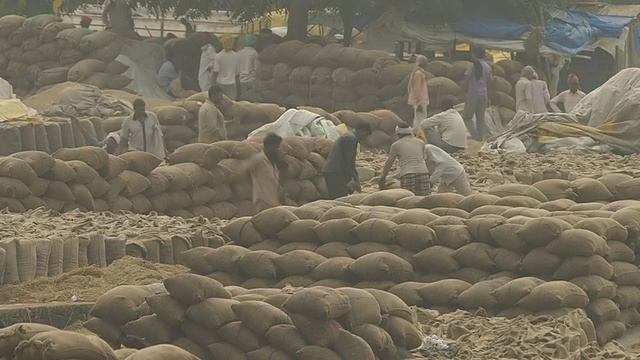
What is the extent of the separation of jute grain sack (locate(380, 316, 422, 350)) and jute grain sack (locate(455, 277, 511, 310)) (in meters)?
1.69

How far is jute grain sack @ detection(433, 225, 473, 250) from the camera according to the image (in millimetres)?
13367

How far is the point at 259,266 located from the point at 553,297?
220 centimetres

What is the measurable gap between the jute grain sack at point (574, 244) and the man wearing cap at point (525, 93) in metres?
14.1

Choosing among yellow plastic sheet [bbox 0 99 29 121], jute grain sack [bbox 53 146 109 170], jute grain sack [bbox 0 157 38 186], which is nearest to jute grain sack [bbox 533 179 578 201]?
jute grain sack [bbox 53 146 109 170]

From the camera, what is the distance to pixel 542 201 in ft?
A: 50.6

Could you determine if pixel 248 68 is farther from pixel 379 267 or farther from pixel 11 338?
pixel 11 338

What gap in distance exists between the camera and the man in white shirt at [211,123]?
68.3 ft

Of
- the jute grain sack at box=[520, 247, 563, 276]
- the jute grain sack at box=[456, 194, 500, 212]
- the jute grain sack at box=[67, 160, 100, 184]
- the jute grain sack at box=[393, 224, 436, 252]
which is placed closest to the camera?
the jute grain sack at box=[520, 247, 563, 276]

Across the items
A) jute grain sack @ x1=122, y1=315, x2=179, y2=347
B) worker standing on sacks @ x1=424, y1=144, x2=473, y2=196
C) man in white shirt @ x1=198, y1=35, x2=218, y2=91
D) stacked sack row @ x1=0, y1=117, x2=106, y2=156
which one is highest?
jute grain sack @ x1=122, y1=315, x2=179, y2=347

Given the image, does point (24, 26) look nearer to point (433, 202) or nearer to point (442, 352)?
point (433, 202)

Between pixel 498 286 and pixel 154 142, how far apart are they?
7963mm

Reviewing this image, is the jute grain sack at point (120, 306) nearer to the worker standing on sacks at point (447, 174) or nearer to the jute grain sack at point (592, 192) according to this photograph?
the jute grain sack at point (592, 192)

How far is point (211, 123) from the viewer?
20.9 meters

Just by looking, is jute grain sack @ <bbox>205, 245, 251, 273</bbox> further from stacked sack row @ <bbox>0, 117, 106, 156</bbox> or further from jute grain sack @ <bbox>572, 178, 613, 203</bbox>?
stacked sack row @ <bbox>0, 117, 106, 156</bbox>
